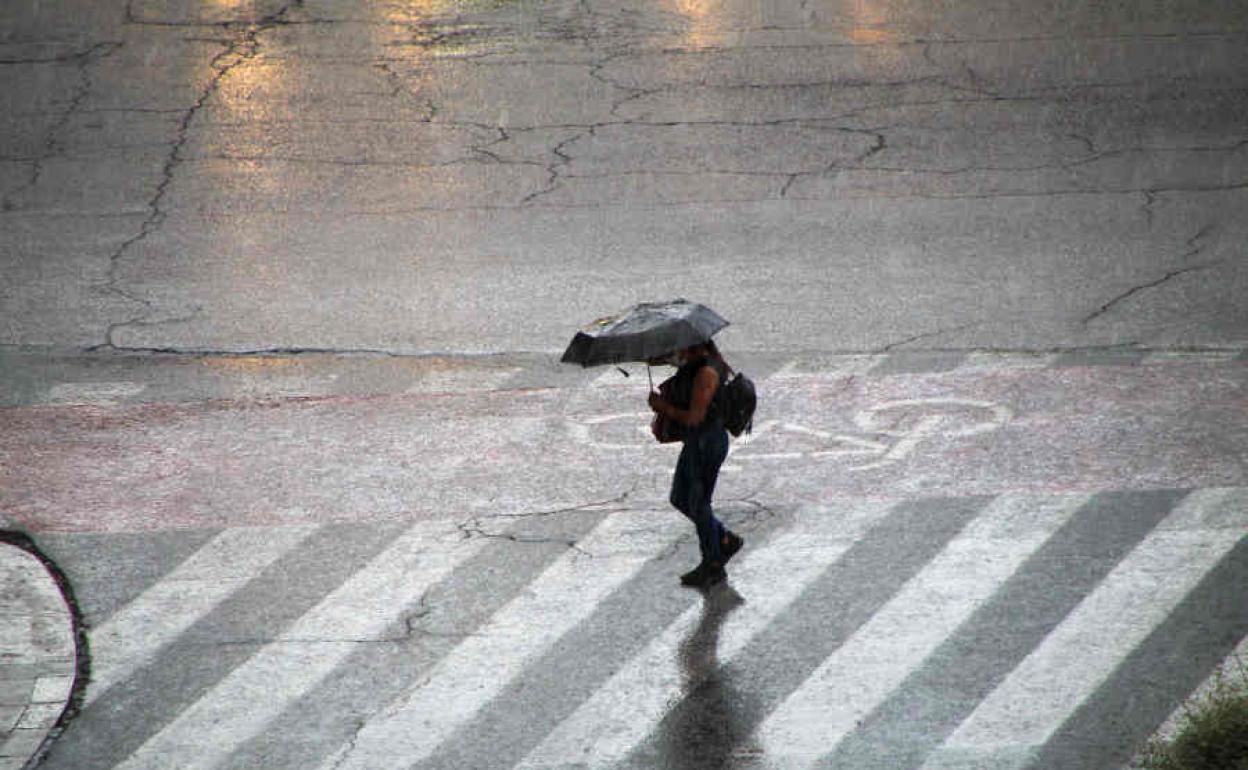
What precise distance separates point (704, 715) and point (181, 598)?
3105 millimetres

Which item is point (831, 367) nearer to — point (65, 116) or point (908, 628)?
point (908, 628)

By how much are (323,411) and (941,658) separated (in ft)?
17.1

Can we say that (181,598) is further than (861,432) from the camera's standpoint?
No

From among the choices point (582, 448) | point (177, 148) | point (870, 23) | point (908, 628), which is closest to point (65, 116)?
point (177, 148)

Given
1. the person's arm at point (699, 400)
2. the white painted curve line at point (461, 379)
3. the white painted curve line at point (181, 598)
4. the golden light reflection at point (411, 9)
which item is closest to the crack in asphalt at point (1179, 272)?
the white painted curve line at point (461, 379)

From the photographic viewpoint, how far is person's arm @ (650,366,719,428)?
28.2 feet

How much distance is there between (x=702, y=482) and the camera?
8766mm

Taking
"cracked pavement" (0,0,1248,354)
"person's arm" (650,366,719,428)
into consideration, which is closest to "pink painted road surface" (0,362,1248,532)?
"cracked pavement" (0,0,1248,354)

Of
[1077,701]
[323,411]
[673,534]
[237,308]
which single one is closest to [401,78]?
[237,308]

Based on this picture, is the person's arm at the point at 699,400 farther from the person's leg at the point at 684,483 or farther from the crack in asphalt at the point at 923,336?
the crack in asphalt at the point at 923,336

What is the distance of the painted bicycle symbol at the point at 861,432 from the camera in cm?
1050

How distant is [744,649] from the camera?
8.16 m

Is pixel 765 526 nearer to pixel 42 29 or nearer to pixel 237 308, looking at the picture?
pixel 237 308

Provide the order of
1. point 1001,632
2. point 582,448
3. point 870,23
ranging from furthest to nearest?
point 870,23 → point 582,448 → point 1001,632
